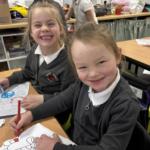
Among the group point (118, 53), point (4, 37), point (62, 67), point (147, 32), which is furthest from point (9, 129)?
point (147, 32)

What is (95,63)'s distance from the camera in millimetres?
534

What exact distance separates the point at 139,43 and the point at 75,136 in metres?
1.35

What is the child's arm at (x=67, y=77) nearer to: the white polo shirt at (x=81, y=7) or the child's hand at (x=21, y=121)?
the child's hand at (x=21, y=121)

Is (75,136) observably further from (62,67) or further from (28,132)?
(62,67)

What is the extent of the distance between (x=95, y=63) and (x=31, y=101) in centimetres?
43

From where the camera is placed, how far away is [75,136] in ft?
2.33

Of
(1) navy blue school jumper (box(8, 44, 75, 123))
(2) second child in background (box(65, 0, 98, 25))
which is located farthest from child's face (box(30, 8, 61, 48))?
(2) second child in background (box(65, 0, 98, 25))

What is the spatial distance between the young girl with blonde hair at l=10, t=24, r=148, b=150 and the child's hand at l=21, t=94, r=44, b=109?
0.08 m

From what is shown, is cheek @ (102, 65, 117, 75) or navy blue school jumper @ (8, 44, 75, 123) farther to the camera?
navy blue school jumper @ (8, 44, 75, 123)

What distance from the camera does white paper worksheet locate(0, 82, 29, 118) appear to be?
0.73 m

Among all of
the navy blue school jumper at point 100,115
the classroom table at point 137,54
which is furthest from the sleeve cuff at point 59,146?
the classroom table at point 137,54

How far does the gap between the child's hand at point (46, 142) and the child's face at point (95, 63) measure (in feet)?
0.85

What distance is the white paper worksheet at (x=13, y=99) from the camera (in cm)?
73

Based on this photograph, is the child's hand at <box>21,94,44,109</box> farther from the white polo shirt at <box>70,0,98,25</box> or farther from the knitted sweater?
the white polo shirt at <box>70,0,98,25</box>
